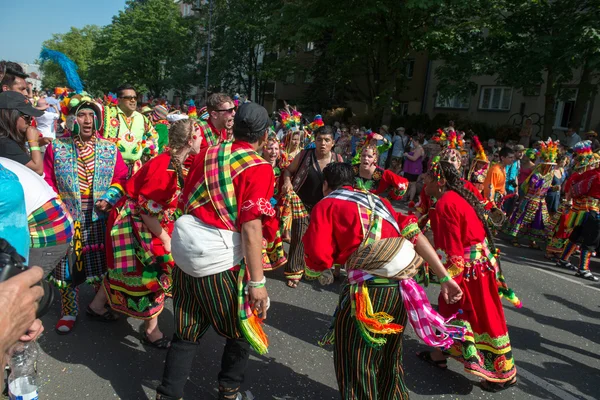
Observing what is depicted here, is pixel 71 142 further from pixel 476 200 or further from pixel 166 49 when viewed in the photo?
pixel 166 49

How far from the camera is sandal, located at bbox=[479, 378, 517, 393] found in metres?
3.03

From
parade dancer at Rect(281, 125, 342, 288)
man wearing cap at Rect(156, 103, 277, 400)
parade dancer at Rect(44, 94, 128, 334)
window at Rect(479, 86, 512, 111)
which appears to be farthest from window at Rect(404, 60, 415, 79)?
man wearing cap at Rect(156, 103, 277, 400)

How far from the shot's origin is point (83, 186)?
3.39 m

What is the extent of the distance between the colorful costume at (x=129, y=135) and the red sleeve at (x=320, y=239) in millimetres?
3280

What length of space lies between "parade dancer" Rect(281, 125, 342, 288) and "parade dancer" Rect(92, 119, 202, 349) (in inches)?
72.7

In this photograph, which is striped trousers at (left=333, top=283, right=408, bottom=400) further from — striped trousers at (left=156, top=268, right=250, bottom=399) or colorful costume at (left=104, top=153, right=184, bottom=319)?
colorful costume at (left=104, top=153, right=184, bottom=319)

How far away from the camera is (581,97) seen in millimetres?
13141

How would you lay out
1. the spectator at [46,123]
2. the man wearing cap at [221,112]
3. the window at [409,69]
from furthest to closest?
the window at [409,69], the spectator at [46,123], the man wearing cap at [221,112]

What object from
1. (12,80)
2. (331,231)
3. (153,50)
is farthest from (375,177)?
(153,50)

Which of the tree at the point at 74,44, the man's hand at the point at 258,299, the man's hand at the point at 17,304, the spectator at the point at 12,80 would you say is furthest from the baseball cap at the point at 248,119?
the tree at the point at 74,44

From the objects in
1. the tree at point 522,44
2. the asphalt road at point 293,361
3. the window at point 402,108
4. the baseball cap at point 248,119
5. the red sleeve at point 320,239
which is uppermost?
the tree at point 522,44

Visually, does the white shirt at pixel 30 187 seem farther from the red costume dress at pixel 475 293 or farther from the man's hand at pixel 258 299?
the red costume dress at pixel 475 293

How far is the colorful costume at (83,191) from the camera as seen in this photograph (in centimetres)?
332

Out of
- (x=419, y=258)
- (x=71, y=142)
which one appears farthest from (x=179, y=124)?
(x=419, y=258)
